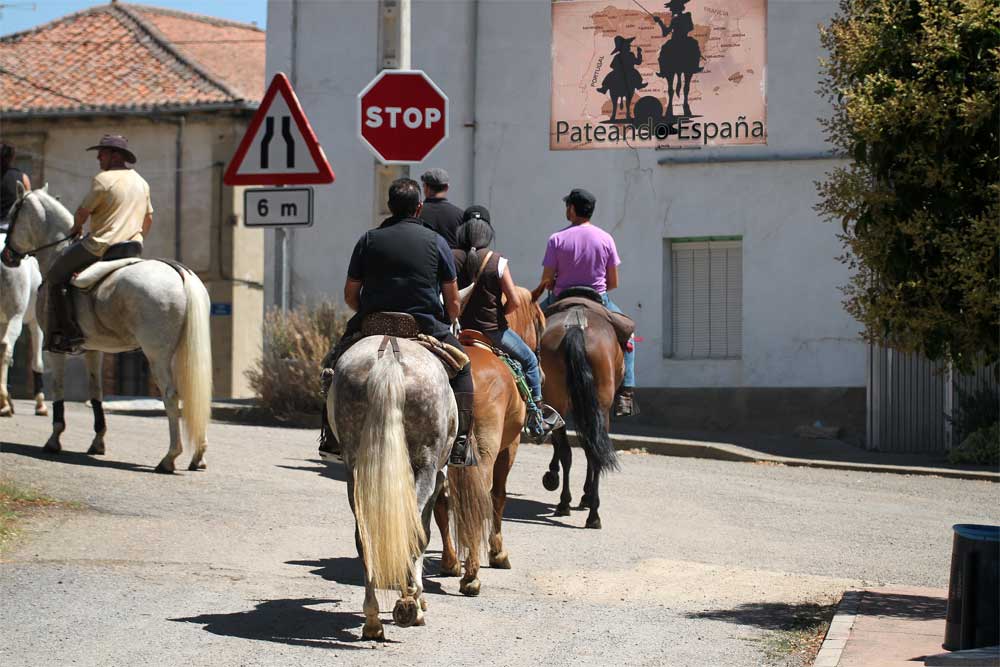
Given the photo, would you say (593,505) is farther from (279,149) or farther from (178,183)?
(178,183)

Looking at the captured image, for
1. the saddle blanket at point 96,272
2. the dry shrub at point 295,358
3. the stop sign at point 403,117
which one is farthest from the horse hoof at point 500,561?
the dry shrub at point 295,358

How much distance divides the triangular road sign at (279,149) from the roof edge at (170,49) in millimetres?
23484

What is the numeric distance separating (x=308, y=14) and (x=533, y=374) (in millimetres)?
15986

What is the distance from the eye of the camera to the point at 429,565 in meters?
9.49

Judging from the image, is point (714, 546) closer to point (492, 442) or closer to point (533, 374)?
point (533, 374)

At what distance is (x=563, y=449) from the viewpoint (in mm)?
12188

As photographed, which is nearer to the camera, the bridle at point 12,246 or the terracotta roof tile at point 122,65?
the bridle at point 12,246

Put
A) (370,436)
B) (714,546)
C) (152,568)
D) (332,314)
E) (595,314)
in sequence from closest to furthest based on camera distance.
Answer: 1. (370,436)
2. (152,568)
3. (714,546)
4. (595,314)
5. (332,314)

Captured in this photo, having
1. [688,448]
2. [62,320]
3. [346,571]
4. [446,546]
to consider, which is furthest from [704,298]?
[346,571]

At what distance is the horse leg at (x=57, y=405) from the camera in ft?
41.3

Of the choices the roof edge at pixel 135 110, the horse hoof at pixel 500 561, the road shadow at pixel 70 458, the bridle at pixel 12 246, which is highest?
the roof edge at pixel 135 110

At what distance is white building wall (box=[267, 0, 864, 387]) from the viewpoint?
70.7ft

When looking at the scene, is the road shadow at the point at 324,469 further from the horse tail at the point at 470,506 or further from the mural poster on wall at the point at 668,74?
the mural poster on wall at the point at 668,74

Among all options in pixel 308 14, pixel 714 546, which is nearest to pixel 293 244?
pixel 308 14
